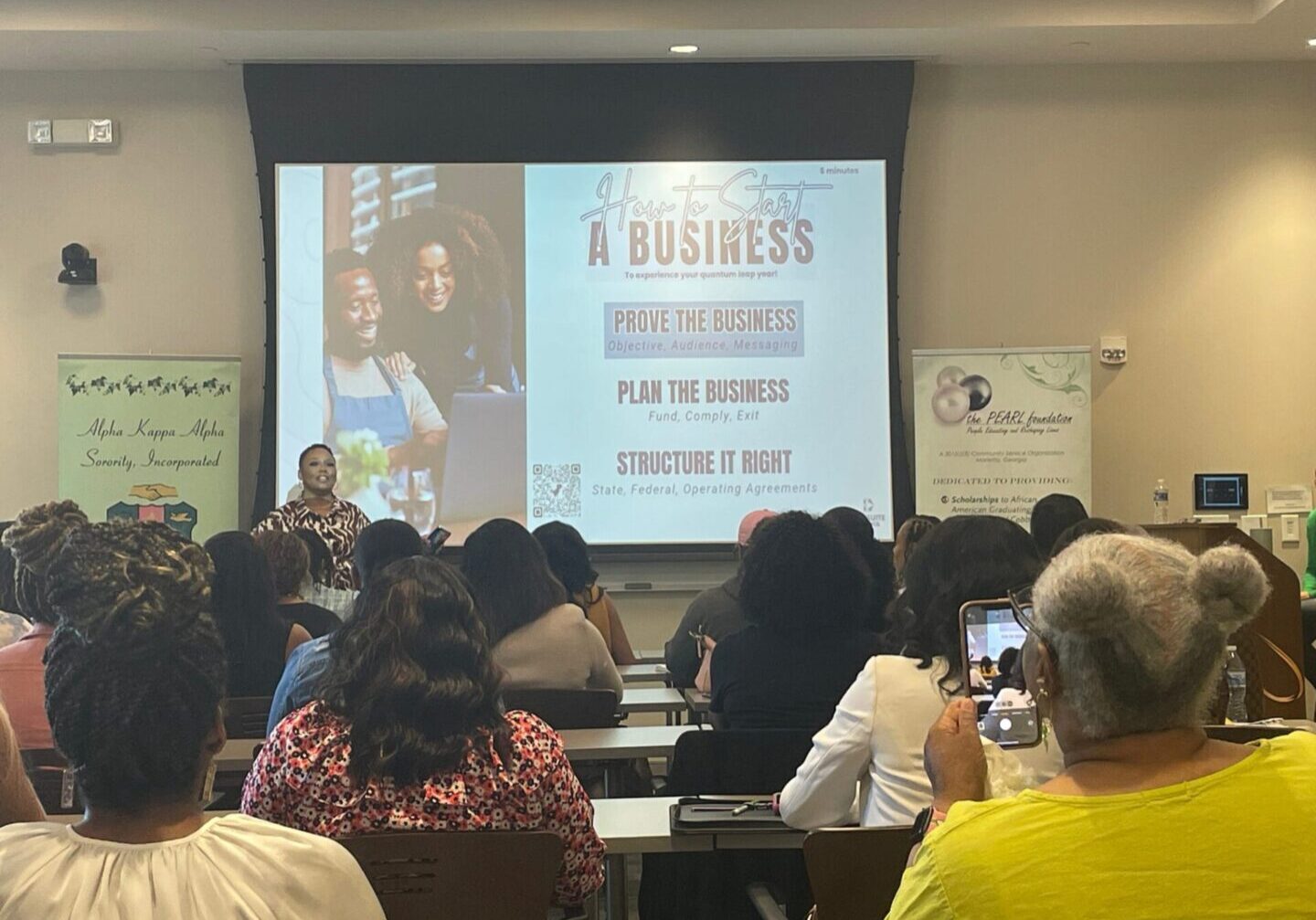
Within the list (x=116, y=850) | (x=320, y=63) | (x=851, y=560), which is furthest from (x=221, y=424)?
(x=116, y=850)

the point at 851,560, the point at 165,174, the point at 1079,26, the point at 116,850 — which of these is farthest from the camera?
the point at 165,174

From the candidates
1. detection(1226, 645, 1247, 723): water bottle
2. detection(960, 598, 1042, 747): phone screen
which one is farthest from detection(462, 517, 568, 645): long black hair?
detection(960, 598, 1042, 747): phone screen

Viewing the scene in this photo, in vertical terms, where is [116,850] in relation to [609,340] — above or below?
below

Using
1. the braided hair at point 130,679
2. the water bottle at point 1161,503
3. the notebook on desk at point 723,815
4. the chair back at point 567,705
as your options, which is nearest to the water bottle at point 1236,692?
the notebook on desk at point 723,815

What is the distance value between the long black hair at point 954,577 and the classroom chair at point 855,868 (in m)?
0.37

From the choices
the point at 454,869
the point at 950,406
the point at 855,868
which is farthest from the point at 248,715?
the point at 950,406

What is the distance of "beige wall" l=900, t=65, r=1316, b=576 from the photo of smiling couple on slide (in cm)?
219

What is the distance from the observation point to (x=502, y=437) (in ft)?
22.8

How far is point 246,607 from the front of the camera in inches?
150

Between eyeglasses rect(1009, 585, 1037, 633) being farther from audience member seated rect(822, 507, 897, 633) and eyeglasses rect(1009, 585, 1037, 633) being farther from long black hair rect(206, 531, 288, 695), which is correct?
long black hair rect(206, 531, 288, 695)

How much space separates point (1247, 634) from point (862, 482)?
11.6 ft

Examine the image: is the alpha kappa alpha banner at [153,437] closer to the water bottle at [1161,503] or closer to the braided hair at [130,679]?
the water bottle at [1161,503]

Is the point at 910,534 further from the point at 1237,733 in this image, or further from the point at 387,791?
the point at 387,791

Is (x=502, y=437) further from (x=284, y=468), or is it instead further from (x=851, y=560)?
(x=851, y=560)
